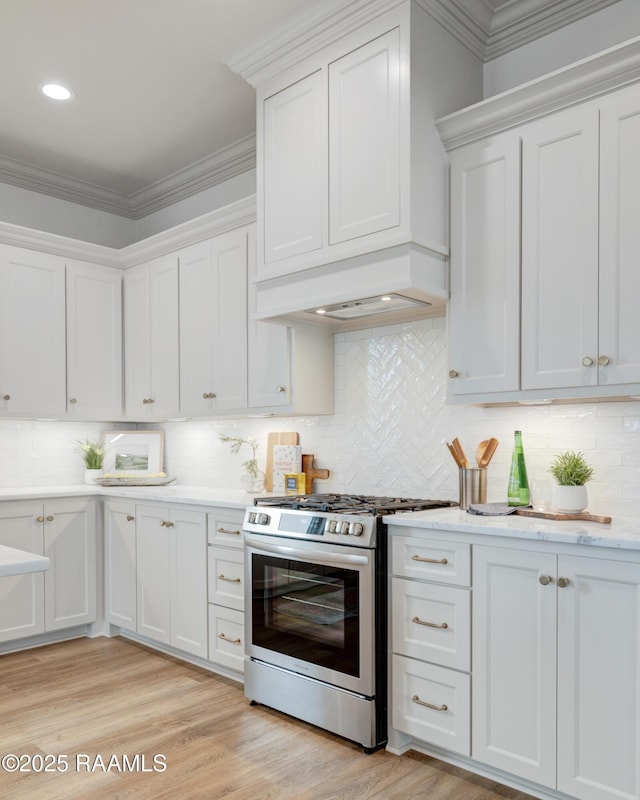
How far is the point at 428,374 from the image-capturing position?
10.8 ft

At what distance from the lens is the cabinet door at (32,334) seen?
4133 millimetres

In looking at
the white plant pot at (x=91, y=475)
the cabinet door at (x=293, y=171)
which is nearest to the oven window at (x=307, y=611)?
the cabinet door at (x=293, y=171)

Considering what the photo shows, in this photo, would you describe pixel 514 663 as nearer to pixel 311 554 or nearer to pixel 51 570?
pixel 311 554

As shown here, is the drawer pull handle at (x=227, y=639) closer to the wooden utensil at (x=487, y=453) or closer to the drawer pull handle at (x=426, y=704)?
the drawer pull handle at (x=426, y=704)

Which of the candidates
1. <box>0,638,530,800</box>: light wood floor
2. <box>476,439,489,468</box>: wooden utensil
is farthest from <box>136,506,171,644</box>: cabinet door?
<box>476,439,489,468</box>: wooden utensil

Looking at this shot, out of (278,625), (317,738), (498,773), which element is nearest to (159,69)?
(278,625)

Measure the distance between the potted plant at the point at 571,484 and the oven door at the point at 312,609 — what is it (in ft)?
2.45

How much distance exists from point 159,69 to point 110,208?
181 cm

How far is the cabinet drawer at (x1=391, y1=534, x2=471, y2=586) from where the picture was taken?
241 centimetres

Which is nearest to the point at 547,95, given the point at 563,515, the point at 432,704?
the point at 563,515

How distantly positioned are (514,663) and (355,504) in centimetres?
94

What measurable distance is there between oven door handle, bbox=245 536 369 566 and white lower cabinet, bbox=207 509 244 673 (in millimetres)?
258

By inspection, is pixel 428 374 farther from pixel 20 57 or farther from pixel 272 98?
pixel 20 57

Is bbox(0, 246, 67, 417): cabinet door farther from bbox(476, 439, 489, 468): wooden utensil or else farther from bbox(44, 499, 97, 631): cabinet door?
bbox(476, 439, 489, 468): wooden utensil
